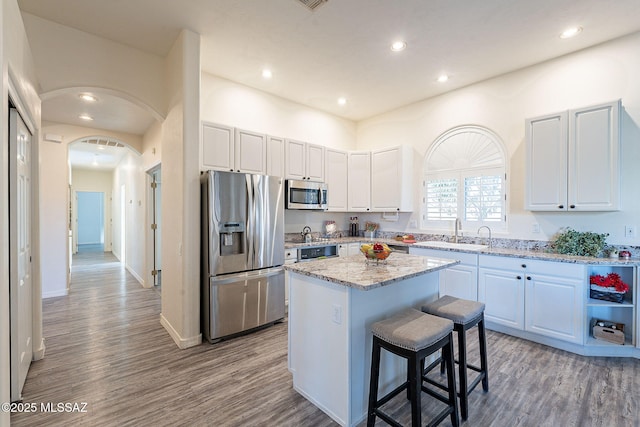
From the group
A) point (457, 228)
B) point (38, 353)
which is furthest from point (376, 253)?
point (38, 353)

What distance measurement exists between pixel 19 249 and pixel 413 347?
2.91 metres

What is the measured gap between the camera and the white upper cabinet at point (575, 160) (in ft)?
9.48

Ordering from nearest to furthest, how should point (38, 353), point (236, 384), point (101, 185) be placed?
point (236, 384) → point (38, 353) → point (101, 185)

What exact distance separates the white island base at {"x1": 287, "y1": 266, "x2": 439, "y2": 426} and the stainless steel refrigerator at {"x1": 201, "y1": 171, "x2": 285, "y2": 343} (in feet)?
3.75

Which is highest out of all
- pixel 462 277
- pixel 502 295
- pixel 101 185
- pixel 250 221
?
pixel 101 185

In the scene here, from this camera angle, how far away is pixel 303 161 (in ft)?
A: 14.8

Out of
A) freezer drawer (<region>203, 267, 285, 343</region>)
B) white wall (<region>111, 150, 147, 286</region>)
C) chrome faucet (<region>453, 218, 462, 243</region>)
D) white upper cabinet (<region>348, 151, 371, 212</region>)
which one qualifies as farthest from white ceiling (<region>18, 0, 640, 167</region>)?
freezer drawer (<region>203, 267, 285, 343</region>)

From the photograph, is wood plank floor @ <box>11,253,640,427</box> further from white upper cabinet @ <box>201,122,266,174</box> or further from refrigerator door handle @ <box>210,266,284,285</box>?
white upper cabinet @ <box>201,122,266,174</box>

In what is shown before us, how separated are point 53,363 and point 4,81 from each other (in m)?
2.54

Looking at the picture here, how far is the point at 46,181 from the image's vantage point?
16.2ft

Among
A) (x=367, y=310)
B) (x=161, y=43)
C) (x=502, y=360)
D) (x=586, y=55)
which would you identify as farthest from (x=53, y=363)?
(x=586, y=55)

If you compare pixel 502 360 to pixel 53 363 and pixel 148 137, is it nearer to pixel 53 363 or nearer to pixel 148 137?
pixel 53 363

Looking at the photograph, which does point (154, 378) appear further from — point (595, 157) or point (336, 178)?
point (595, 157)

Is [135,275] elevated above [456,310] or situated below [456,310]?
below
